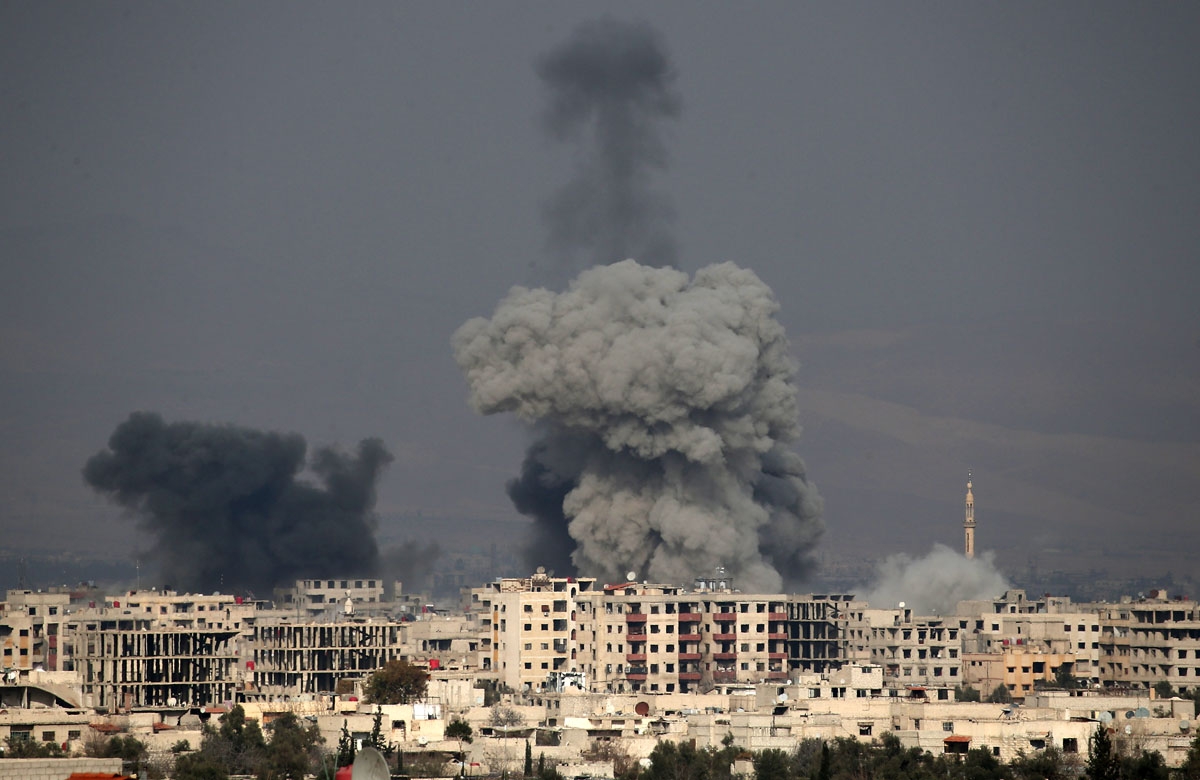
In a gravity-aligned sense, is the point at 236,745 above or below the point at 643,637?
below

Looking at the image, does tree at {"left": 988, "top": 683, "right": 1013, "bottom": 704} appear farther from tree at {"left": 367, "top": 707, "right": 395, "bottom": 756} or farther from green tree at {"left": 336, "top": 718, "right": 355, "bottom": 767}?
tree at {"left": 367, "top": 707, "right": 395, "bottom": 756}

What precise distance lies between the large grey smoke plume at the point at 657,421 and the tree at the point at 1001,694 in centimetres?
1297

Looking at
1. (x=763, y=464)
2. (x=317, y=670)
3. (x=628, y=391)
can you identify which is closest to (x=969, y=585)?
(x=763, y=464)

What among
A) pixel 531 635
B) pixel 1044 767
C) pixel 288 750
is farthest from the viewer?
pixel 531 635

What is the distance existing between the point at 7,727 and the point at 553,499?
52.6 meters

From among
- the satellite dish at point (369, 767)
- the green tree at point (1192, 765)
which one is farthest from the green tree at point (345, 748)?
the green tree at point (1192, 765)

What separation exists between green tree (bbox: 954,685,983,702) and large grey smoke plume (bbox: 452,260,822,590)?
13743 millimetres

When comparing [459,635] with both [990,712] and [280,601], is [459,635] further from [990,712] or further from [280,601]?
[990,712]

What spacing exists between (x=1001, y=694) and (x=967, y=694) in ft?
9.07

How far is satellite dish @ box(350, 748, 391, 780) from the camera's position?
4225 centimetres

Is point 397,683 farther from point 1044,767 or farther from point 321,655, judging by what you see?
point 1044,767

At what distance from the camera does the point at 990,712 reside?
236 feet

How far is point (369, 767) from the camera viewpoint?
42.4 m

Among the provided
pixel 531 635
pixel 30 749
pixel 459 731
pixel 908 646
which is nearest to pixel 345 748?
pixel 30 749
